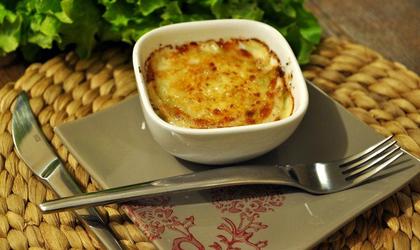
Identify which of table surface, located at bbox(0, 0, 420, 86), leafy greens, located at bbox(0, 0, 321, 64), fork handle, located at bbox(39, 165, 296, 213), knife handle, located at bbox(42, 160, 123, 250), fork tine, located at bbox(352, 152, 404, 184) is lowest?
table surface, located at bbox(0, 0, 420, 86)

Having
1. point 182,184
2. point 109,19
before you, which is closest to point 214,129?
point 182,184

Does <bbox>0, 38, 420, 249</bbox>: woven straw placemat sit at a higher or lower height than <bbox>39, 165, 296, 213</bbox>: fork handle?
lower

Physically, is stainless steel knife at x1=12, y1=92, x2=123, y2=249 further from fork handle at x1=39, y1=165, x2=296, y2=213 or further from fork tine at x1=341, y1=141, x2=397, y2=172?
fork tine at x1=341, y1=141, x2=397, y2=172

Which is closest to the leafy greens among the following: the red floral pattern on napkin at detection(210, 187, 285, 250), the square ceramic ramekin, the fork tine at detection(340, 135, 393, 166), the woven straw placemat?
the woven straw placemat

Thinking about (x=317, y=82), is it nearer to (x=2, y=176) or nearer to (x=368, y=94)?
(x=368, y=94)

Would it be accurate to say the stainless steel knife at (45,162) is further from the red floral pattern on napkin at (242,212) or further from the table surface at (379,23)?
the table surface at (379,23)
